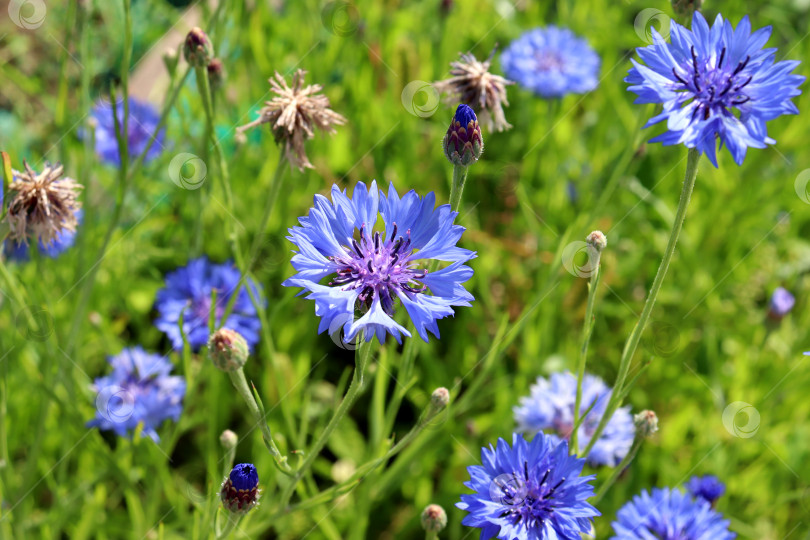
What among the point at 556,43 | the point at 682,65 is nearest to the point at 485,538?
the point at 682,65

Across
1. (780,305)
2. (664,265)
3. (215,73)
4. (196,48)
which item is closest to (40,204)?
(196,48)

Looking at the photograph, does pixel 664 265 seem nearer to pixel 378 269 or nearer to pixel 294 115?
pixel 378 269

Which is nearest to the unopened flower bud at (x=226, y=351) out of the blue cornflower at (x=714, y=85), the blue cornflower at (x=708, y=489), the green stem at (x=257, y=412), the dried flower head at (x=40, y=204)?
the green stem at (x=257, y=412)

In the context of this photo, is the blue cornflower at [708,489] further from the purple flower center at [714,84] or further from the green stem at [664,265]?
the purple flower center at [714,84]

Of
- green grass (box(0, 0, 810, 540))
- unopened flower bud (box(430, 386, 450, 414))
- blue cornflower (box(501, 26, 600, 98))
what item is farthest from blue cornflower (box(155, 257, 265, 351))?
blue cornflower (box(501, 26, 600, 98))

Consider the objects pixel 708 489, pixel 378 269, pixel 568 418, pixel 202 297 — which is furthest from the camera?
pixel 202 297

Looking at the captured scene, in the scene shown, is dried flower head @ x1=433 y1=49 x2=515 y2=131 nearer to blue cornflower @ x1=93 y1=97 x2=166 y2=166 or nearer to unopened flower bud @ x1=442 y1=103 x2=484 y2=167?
unopened flower bud @ x1=442 y1=103 x2=484 y2=167
